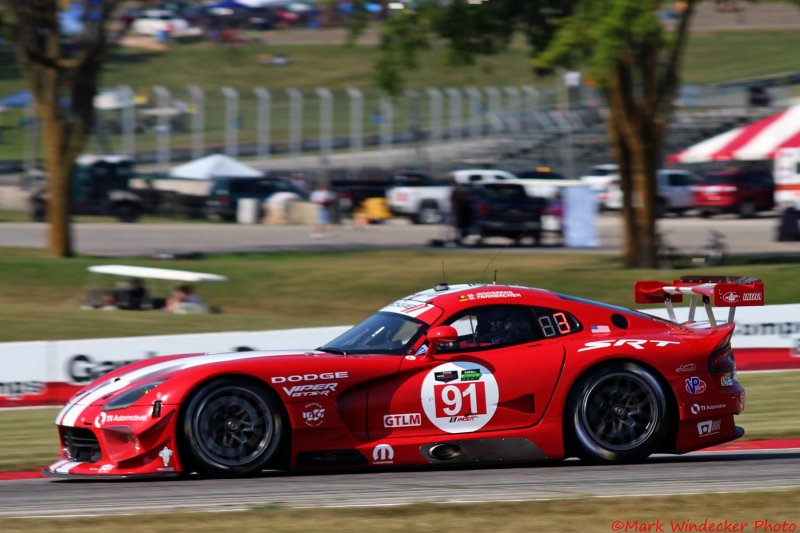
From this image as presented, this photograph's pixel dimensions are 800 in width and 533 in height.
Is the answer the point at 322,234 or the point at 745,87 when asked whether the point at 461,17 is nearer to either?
the point at 322,234

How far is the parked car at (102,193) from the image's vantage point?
122 ft

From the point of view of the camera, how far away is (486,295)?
8.75 m

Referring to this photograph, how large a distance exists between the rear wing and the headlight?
3.86 m

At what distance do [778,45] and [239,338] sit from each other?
2463 inches

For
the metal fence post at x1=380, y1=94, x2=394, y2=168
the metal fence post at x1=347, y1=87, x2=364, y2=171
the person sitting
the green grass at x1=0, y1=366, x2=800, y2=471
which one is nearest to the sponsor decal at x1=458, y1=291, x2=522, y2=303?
the green grass at x1=0, y1=366, x2=800, y2=471

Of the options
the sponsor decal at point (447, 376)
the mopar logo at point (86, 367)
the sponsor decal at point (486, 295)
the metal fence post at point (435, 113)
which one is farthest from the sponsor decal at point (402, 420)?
the metal fence post at point (435, 113)

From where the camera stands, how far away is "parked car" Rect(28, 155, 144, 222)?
122 ft

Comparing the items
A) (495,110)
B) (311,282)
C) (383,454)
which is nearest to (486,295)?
(383,454)

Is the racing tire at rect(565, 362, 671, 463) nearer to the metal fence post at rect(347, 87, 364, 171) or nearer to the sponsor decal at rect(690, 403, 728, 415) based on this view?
the sponsor decal at rect(690, 403, 728, 415)

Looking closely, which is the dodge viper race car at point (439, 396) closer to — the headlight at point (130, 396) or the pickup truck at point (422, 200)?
the headlight at point (130, 396)

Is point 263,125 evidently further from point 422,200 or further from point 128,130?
point 422,200

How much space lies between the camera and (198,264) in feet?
85.4

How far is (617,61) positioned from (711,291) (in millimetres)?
14185

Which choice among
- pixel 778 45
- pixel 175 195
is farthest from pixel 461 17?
pixel 778 45
